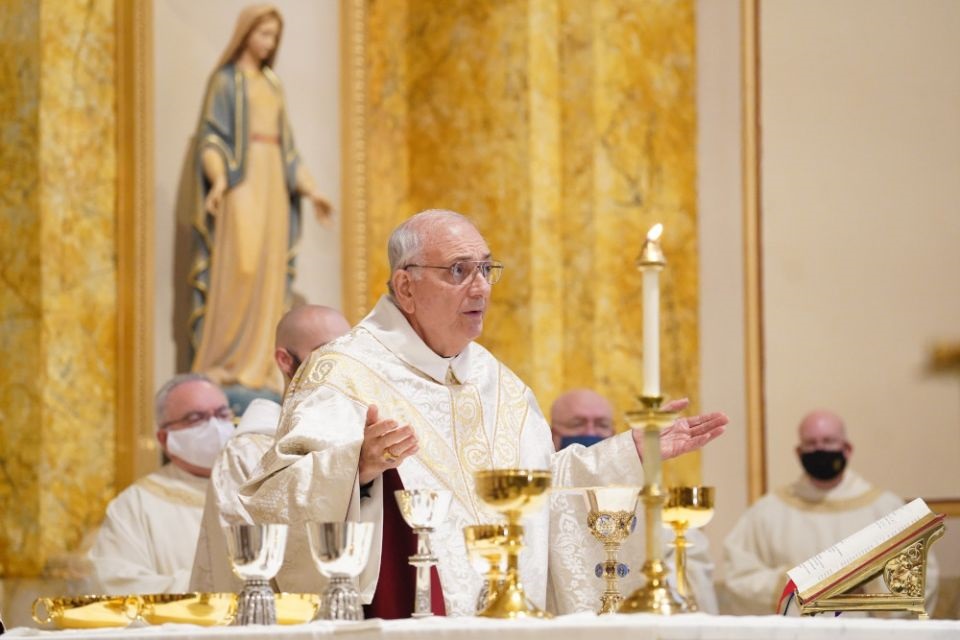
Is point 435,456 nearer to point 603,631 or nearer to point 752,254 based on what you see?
point 603,631

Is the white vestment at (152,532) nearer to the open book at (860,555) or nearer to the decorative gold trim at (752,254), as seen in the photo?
the decorative gold trim at (752,254)

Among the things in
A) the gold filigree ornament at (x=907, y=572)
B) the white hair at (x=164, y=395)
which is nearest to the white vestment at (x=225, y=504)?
the white hair at (x=164, y=395)

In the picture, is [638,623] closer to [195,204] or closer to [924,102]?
[195,204]

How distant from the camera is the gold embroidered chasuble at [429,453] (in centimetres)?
443

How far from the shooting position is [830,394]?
9578 mm

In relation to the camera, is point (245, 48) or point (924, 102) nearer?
point (245, 48)

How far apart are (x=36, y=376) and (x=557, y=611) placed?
12.5 feet

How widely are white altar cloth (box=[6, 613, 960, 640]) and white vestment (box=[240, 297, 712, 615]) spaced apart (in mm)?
1181

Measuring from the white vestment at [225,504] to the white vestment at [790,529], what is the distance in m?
3.52

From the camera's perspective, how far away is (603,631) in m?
3.15

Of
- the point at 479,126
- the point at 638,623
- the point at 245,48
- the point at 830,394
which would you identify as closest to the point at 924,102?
the point at 830,394

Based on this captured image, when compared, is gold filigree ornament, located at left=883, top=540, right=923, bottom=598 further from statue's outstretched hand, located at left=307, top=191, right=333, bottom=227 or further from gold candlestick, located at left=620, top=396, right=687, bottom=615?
statue's outstretched hand, located at left=307, top=191, right=333, bottom=227

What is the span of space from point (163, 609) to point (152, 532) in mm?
3794

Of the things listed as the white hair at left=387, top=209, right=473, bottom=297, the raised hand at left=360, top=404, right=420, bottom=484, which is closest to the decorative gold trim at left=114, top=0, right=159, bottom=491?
the white hair at left=387, top=209, right=473, bottom=297
